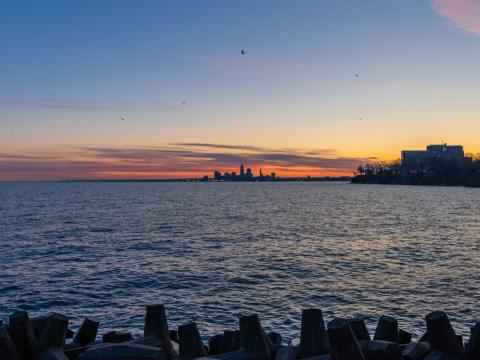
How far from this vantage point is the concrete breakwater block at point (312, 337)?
27.2 feet

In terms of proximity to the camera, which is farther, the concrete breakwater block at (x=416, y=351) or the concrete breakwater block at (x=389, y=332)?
the concrete breakwater block at (x=389, y=332)

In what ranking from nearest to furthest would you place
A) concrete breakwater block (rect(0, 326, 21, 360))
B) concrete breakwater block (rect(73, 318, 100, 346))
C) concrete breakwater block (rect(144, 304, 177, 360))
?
concrete breakwater block (rect(0, 326, 21, 360)) → concrete breakwater block (rect(144, 304, 177, 360)) → concrete breakwater block (rect(73, 318, 100, 346))

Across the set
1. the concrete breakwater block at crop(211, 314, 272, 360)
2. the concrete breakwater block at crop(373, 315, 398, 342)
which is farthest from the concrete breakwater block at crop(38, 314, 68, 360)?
the concrete breakwater block at crop(373, 315, 398, 342)

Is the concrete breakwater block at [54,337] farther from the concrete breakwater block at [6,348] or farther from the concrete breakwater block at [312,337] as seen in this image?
the concrete breakwater block at [312,337]

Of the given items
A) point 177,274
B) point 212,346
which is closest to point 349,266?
point 177,274

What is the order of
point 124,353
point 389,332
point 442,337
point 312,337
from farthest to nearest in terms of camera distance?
point 389,332 → point 312,337 → point 442,337 → point 124,353

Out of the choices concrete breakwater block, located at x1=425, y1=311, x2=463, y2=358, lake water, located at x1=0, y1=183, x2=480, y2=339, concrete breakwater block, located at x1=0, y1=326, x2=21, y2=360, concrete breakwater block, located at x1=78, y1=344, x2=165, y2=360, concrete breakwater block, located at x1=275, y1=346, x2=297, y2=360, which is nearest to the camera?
concrete breakwater block, located at x1=78, y1=344, x2=165, y2=360

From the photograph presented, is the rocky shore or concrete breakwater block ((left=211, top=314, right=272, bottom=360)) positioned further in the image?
concrete breakwater block ((left=211, top=314, right=272, bottom=360))

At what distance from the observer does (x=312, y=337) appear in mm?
8352

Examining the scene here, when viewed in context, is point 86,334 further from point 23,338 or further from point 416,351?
point 416,351

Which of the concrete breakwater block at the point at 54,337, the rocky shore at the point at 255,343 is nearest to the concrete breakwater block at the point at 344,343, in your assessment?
the rocky shore at the point at 255,343

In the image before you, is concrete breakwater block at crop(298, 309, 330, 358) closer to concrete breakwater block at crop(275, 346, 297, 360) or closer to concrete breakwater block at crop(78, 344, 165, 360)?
concrete breakwater block at crop(275, 346, 297, 360)

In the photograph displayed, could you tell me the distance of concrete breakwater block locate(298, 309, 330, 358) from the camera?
326 inches

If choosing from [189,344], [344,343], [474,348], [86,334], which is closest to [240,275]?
[86,334]
